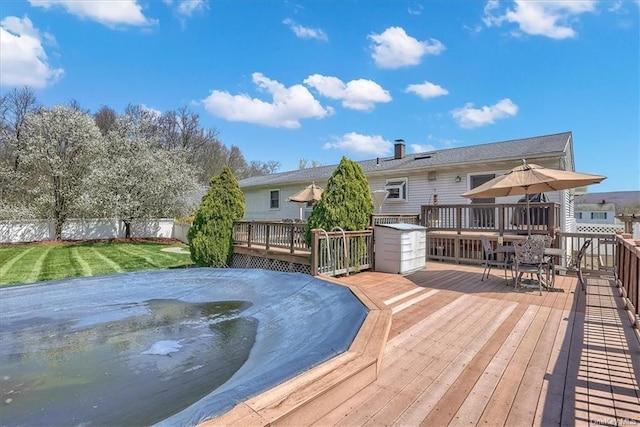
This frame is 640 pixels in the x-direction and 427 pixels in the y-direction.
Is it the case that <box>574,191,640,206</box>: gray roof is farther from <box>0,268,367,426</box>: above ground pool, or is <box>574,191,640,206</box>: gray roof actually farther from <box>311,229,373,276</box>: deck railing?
<box>0,268,367,426</box>: above ground pool

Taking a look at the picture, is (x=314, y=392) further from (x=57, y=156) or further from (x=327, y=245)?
(x=57, y=156)

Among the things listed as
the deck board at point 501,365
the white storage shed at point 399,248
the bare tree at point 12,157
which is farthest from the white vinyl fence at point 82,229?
the deck board at point 501,365

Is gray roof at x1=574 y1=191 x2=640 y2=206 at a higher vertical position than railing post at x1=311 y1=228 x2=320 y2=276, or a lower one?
higher

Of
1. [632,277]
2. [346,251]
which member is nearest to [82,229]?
[346,251]

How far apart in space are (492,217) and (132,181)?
49.9 feet

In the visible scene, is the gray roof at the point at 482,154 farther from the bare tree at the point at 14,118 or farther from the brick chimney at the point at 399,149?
the bare tree at the point at 14,118

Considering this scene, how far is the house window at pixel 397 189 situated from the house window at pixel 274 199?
6772 mm

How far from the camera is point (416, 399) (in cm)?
220

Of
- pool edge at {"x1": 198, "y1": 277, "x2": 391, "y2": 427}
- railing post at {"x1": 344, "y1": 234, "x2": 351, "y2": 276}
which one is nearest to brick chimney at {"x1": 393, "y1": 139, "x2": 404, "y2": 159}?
railing post at {"x1": 344, "y1": 234, "x2": 351, "y2": 276}

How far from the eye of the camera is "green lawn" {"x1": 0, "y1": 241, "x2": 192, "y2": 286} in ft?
29.6

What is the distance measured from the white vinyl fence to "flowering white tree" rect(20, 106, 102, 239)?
409 millimetres

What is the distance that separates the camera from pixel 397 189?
12688 millimetres

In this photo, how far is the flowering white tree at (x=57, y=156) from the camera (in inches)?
604

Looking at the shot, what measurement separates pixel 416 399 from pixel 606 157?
20.7 meters
